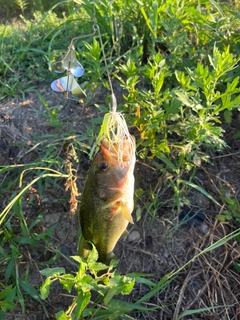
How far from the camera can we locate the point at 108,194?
186 cm

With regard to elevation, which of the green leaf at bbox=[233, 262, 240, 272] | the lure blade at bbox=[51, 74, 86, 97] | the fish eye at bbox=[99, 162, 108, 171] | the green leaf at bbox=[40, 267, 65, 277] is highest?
the lure blade at bbox=[51, 74, 86, 97]

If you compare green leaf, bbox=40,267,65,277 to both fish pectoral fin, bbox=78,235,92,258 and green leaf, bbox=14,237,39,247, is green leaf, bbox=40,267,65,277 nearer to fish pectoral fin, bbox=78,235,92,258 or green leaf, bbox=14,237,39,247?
fish pectoral fin, bbox=78,235,92,258

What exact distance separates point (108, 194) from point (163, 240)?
0.94 meters

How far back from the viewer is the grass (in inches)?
94.2

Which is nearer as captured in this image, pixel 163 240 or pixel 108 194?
pixel 108 194

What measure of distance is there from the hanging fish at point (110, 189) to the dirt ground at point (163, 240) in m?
0.67

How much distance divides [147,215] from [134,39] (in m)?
1.31

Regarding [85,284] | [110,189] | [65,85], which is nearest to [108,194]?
[110,189]

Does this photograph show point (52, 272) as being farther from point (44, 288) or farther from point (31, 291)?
point (31, 291)

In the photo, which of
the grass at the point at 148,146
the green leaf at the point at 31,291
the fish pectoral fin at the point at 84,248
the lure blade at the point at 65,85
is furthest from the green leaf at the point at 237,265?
the lure blade at the point at 65,85

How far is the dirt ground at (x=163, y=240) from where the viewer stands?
251cm

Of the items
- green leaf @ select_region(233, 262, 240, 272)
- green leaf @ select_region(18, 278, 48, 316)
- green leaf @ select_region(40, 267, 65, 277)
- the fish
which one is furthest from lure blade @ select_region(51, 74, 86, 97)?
green leaf @ select_region(233, 262, 240, 272)

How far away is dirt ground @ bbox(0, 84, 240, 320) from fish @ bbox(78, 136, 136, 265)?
64 centimetres

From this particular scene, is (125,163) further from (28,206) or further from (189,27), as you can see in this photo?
(189,27)
